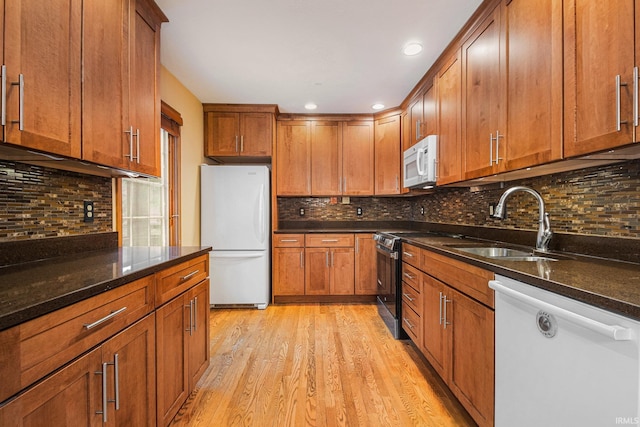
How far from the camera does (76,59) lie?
48.9 inches

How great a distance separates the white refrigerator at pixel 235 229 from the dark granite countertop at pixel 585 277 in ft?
7.79

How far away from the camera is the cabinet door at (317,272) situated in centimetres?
357

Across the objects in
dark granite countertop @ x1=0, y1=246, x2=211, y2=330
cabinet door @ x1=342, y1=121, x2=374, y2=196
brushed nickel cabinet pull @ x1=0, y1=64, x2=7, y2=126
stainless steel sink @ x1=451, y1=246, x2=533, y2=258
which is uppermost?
cabinet door @ x1=342, y1=121, x2=374, y2=196

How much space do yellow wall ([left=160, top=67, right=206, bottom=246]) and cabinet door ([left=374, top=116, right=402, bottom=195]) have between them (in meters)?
2.16

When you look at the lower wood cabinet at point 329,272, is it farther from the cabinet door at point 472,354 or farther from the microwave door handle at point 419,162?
the cabinet door at point 472,354

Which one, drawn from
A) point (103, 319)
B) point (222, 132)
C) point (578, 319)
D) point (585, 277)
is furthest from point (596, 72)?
point (222, 132)

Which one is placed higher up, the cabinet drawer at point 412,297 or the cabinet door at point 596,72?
the cabinet door at point 596,72

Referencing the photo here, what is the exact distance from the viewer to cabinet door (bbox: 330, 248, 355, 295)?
3.58 metres

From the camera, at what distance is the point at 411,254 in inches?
93.9

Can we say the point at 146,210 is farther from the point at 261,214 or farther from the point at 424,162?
the point at 424,162

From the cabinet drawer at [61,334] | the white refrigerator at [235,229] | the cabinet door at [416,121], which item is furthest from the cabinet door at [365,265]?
the cabinet drawer at [61,334]

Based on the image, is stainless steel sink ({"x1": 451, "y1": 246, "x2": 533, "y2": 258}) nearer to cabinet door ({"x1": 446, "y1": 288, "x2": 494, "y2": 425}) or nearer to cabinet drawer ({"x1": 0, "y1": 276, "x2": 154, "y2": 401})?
cabinet door ({"x1": 446, "y1": 288, "x2": 494, "y2": 425})

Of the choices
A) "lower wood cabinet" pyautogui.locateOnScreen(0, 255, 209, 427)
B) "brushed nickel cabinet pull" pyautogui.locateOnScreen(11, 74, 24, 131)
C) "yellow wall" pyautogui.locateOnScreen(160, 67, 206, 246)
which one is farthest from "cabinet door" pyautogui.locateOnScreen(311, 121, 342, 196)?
"brushed nickel cabinet pull" pyautogui.locateOnScreen(11, 74, 24, 131)

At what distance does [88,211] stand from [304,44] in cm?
184
